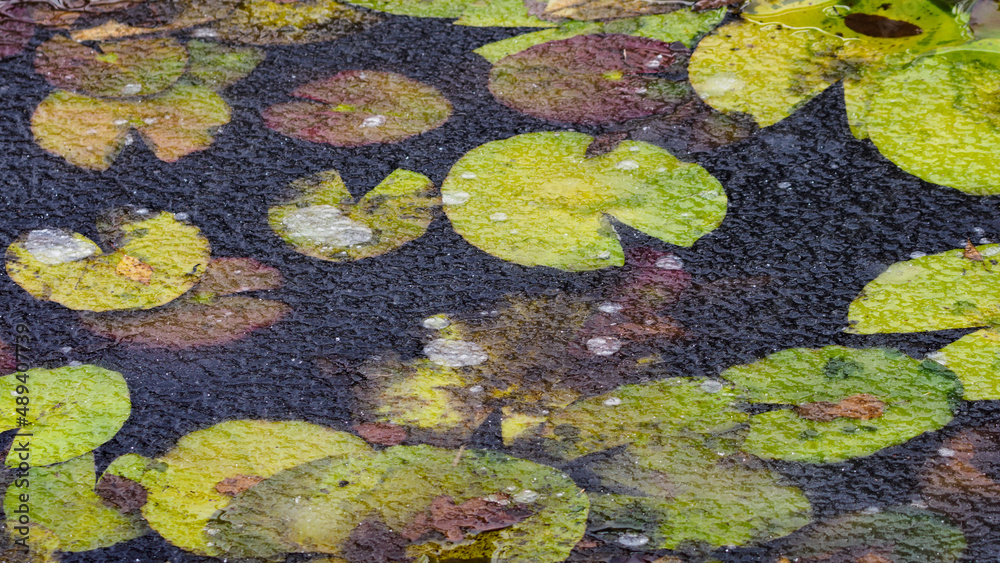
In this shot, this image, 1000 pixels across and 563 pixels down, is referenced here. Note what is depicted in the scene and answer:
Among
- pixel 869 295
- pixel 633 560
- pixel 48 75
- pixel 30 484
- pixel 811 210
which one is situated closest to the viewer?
pixel 633 560

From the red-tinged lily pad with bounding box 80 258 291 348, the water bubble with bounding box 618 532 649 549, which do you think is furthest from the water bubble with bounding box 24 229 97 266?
the water bubble with bounding box 618 532 649 549

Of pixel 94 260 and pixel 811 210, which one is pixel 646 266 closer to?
pixel 811 210

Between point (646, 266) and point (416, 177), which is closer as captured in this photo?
point (646, 266)

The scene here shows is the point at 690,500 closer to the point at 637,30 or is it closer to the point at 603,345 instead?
the point at 603,345

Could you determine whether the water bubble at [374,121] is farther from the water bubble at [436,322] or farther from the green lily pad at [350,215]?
the water bubble at [436,322]

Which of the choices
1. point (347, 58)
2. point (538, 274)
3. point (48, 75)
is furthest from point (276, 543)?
point (48, 75)

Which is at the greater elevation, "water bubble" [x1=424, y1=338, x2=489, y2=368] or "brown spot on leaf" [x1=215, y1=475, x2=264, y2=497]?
"water bubble" [x1=424, y1=338, x2=489, y2=368]

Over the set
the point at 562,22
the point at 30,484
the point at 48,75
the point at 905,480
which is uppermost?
the point at 562,22

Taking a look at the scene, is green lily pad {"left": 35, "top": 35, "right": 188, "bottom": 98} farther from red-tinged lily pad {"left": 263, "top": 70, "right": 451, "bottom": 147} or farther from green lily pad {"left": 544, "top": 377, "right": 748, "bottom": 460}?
green lily pad {"left": 544, "top": 377, "right": 748, "bottom": 460}
